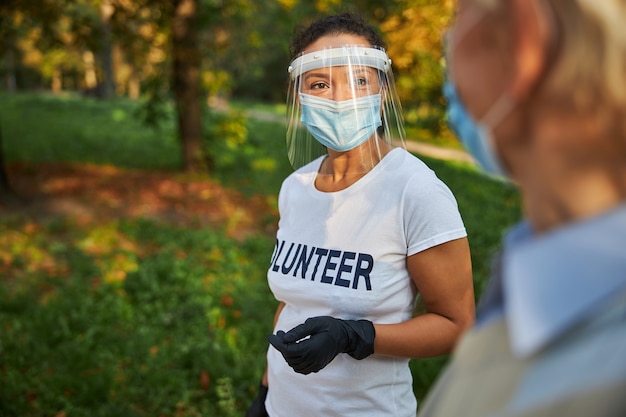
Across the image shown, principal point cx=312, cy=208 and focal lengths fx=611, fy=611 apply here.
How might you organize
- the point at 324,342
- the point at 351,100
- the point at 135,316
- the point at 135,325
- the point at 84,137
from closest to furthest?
1. the point at 324,342
2. the point at 351,100
3. the point at 135,325
4. the point at 135,316
5. the point at 84,137

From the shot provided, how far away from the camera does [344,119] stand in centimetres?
188

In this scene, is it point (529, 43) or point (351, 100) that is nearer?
point (529, 43)

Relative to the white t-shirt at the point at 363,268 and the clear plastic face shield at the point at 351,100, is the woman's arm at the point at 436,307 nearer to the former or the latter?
the white t-shirt at the point at 363,268

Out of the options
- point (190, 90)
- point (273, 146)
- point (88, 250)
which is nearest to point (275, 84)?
point (273, 146)

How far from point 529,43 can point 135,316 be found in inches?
187

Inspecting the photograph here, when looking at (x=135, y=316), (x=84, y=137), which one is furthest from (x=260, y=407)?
(x=84, y=137)

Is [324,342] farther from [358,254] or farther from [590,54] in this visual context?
[590,54]

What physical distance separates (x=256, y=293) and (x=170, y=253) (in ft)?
4.05

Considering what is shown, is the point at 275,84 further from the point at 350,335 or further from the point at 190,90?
the point at 350,335

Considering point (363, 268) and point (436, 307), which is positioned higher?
point (363, 268)

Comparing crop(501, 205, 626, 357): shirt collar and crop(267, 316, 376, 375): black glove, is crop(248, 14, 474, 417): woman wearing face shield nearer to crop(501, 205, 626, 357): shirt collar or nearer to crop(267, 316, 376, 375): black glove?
crop(267, 316, 376, 375): black glove

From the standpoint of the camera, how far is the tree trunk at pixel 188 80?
8.66 metres

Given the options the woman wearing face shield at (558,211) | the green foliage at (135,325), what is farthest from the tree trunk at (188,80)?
the woman wearing face shield at (558,211)

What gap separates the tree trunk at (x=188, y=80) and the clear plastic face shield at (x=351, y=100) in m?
7.04
